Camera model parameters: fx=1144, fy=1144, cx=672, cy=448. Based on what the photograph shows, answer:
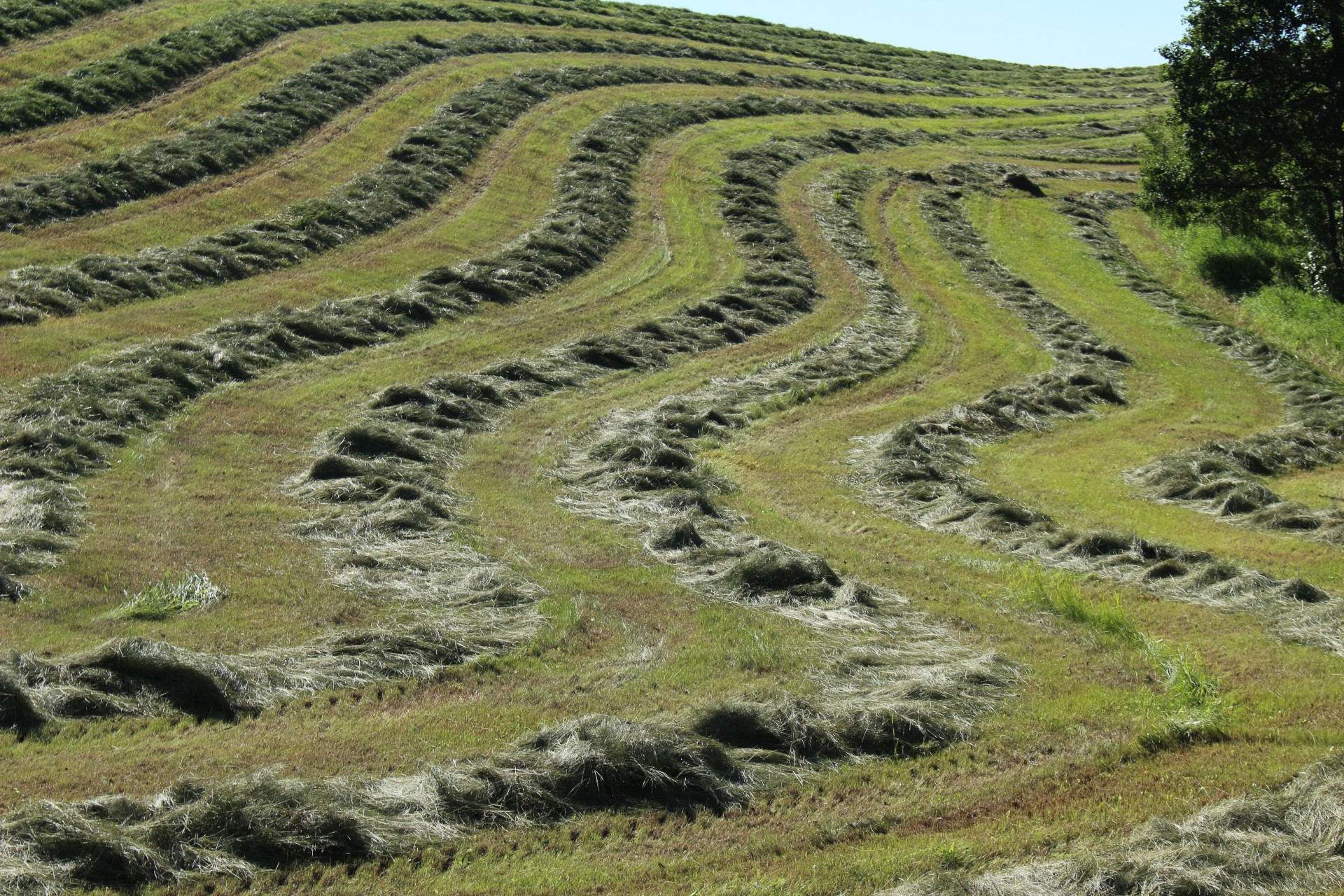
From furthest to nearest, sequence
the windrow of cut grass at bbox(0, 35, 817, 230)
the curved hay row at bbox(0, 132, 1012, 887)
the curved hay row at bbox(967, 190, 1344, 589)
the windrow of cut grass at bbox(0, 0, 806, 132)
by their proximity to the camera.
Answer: the windrow of cut grass at bbox(0, 0, 806, 132)
the windrow of cut grass at bbox(0, 35, 817, 230)
the curved hay row at bbox(967, 190, 1344, 589)
the curved hay row at bbox(0, 132, 1012, 887)

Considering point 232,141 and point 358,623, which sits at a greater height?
point 232,141

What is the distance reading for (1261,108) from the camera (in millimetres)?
33219

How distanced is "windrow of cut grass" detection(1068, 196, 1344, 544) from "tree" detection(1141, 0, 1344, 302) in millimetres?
4616

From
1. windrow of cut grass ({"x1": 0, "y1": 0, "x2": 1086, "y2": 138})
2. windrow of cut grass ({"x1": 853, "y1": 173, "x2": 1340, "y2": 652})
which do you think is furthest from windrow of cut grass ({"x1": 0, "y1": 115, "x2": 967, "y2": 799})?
windrow of cut grass ({"x1": 0, "y1": 0, "x2": 1086, "y2": 138})

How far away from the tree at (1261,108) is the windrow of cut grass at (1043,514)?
20.7 feet

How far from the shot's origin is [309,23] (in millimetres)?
51344

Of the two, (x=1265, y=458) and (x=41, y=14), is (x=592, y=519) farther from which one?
(x=41, y=14)

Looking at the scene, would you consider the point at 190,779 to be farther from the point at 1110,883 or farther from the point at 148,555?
the point at 1110,883

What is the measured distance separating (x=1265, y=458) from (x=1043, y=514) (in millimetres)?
7253

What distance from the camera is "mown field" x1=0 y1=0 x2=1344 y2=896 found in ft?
32.7

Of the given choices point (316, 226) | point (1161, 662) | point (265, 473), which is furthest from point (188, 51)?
point (1161, 662)

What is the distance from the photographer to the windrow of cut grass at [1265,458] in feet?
66.5

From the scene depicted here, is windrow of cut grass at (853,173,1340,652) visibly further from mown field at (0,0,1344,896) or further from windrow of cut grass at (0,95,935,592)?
windrow of cut grass at (0,95,935,592)

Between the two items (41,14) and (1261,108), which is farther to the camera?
(41,14)
